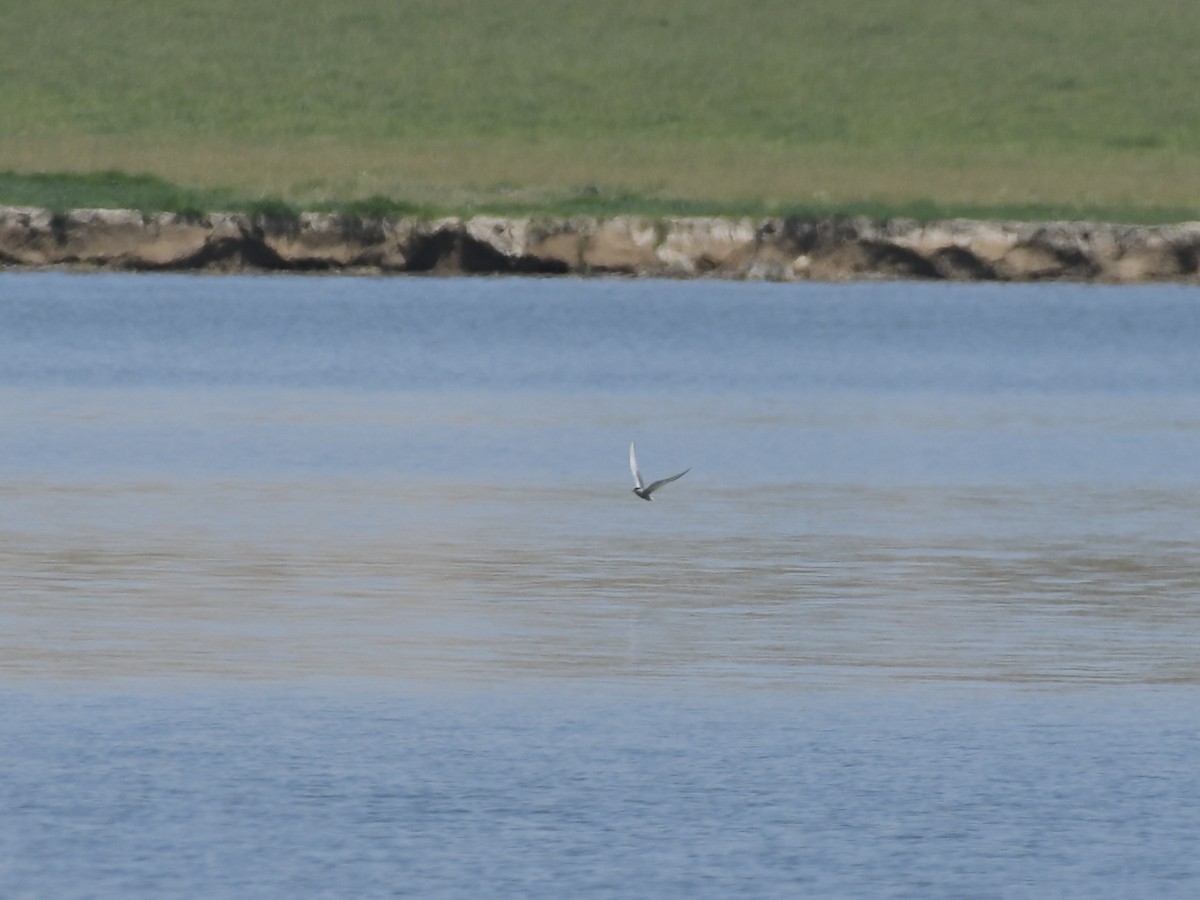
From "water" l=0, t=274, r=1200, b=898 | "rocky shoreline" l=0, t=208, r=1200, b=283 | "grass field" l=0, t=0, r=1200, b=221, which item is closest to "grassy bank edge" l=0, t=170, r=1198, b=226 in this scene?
"grass field" l=0, t=0, r=1200, b=221

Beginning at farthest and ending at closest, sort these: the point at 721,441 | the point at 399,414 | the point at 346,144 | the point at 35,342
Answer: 1. the point at 346,144
2. the point at 35,342
3. the point at 399,414
4. the point at 721,441

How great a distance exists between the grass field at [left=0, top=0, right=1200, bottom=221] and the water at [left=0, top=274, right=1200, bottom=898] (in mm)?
29489

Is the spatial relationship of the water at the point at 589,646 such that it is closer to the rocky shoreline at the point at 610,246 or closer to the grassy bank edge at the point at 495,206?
the rocky shoreline at the point at 610,246

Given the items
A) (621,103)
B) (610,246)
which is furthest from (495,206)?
(621,103)

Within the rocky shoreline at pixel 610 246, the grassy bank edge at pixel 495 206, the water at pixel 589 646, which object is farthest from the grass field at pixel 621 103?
the water at pixel 589 646

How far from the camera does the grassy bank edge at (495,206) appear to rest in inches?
2030

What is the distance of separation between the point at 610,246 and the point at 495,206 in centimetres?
325

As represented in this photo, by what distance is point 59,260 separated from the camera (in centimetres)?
5031

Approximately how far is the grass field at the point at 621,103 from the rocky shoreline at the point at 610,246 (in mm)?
3271

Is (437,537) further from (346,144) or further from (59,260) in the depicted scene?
(346,144)

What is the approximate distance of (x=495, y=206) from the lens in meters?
53.7

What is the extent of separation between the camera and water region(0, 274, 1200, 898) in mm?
10492

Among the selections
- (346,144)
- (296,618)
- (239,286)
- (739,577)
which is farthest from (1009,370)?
(346,144)

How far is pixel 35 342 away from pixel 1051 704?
23.9m
